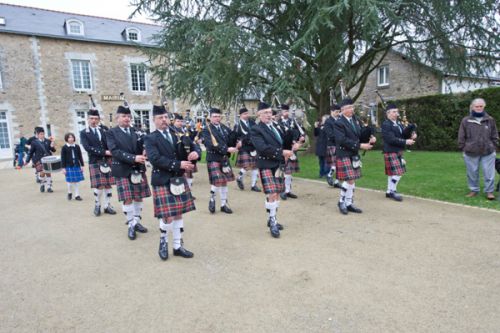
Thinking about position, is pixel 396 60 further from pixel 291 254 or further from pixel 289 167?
pixel 291 254

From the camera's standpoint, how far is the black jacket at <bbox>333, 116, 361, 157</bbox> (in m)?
5.50

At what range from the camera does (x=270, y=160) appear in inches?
187

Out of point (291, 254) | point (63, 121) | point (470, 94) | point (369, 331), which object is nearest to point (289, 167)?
point (291, 254)

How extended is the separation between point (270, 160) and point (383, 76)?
69.6 feet

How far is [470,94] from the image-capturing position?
1379 centimetres

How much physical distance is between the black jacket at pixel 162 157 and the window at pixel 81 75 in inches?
847

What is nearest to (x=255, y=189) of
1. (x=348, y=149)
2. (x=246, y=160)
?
(x=246, y=160)

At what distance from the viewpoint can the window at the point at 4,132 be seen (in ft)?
66.5

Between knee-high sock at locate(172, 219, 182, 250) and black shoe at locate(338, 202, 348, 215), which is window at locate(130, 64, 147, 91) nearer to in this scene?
black shoe at locate(338, 202, 348, 215)

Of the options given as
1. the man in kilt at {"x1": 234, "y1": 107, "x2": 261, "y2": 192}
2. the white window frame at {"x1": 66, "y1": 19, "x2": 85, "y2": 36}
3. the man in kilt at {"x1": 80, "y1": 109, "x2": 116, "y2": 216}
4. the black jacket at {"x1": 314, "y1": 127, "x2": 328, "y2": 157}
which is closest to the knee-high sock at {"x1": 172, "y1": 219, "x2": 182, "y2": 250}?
the man in kilt at {"x1": 80, "y1": 109, "x2": 116, "y2": 216}

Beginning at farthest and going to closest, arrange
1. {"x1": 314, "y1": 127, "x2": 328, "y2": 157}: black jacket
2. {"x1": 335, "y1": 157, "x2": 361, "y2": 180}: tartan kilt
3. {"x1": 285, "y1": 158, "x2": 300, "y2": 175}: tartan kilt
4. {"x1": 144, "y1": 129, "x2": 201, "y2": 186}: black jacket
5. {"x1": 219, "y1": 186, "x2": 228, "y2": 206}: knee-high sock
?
{"x1": 314, "y1": 127, "x2": 328, "y2": 157}: black jacket
{"x1": 285, "y1": 158, "x2": 300, "y2": 175}: tartan kilt
{"x1": 219, "y1": 186, "x2": 228, "y2": 206}: knee-high sock
{"x1": 335, "y1": 157, "x2": 361, "y2": 180}: tartan kilt
{"x1": 144, "y1": 129, "x2": 201, "y2": 186}: black jacket

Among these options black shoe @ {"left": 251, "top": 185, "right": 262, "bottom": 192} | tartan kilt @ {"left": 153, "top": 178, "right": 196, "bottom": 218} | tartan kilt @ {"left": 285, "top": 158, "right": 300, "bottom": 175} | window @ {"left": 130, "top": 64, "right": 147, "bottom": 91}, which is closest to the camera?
tartan kilt @ {"left": 153, "top": 178, "right": 196, "bottom": 218}

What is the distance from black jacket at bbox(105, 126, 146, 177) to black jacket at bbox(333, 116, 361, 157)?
3.17 meters

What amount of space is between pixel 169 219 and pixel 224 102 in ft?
28.5
